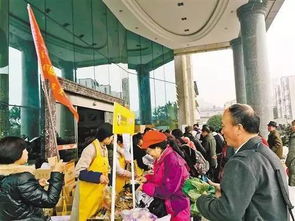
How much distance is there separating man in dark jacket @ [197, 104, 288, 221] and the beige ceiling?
9.08 m

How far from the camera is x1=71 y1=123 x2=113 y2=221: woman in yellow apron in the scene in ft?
10.6

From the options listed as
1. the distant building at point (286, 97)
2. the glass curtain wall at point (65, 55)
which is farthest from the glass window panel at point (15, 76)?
the distant building at point (286, 97)

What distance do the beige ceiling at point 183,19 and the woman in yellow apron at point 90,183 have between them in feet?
24.0

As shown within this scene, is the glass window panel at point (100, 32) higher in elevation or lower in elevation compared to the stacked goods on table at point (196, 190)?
higher

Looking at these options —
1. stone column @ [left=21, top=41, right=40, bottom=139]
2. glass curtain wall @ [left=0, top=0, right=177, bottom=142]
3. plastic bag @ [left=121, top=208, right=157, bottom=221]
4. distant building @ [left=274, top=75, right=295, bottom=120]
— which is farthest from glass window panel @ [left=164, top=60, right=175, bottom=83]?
distant building @ [left=274, top=75, right=295, bottom=120]

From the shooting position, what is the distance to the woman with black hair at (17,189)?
6.38 ft

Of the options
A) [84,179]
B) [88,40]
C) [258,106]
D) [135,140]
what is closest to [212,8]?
[258,106]

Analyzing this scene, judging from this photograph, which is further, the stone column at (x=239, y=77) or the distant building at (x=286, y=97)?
the distant building at (x=286, y=97)

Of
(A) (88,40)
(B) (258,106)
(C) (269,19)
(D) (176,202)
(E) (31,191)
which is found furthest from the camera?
(C) (269,19)

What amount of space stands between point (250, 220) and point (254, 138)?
15.4 inches

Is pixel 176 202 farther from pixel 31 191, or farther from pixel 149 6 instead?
pixel 149 6

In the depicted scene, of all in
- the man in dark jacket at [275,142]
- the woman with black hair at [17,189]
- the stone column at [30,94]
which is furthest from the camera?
the man in dark jacket at [275,142]

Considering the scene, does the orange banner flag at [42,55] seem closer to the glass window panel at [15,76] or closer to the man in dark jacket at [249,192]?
the glass window panel at [15,76]

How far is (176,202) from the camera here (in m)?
2.59
